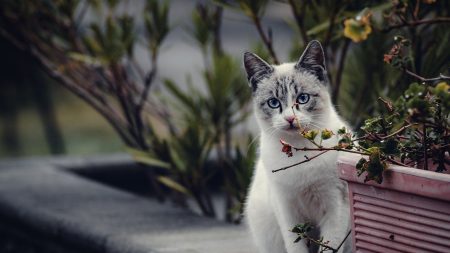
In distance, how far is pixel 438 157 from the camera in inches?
93.1

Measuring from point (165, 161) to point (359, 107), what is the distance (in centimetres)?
97

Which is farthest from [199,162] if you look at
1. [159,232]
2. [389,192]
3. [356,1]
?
[389,192]

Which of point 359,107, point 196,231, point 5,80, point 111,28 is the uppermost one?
point 111,28

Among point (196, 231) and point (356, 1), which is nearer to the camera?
point (356, 1)

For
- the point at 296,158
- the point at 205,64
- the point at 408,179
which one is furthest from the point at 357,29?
the point at 205,64

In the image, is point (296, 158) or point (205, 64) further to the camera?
point (205, 64)

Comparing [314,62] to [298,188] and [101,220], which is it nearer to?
[298,188]

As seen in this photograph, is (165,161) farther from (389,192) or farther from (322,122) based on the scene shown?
(389,192)

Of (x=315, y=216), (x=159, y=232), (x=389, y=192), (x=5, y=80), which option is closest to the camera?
(x=389, y=192)

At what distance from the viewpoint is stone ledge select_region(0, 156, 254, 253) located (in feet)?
11.8

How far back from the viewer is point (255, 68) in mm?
3141

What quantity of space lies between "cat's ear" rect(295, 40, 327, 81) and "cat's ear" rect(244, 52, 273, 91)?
0.12 metres

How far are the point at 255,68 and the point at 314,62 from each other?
231 millimetres

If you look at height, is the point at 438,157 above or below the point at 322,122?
above
